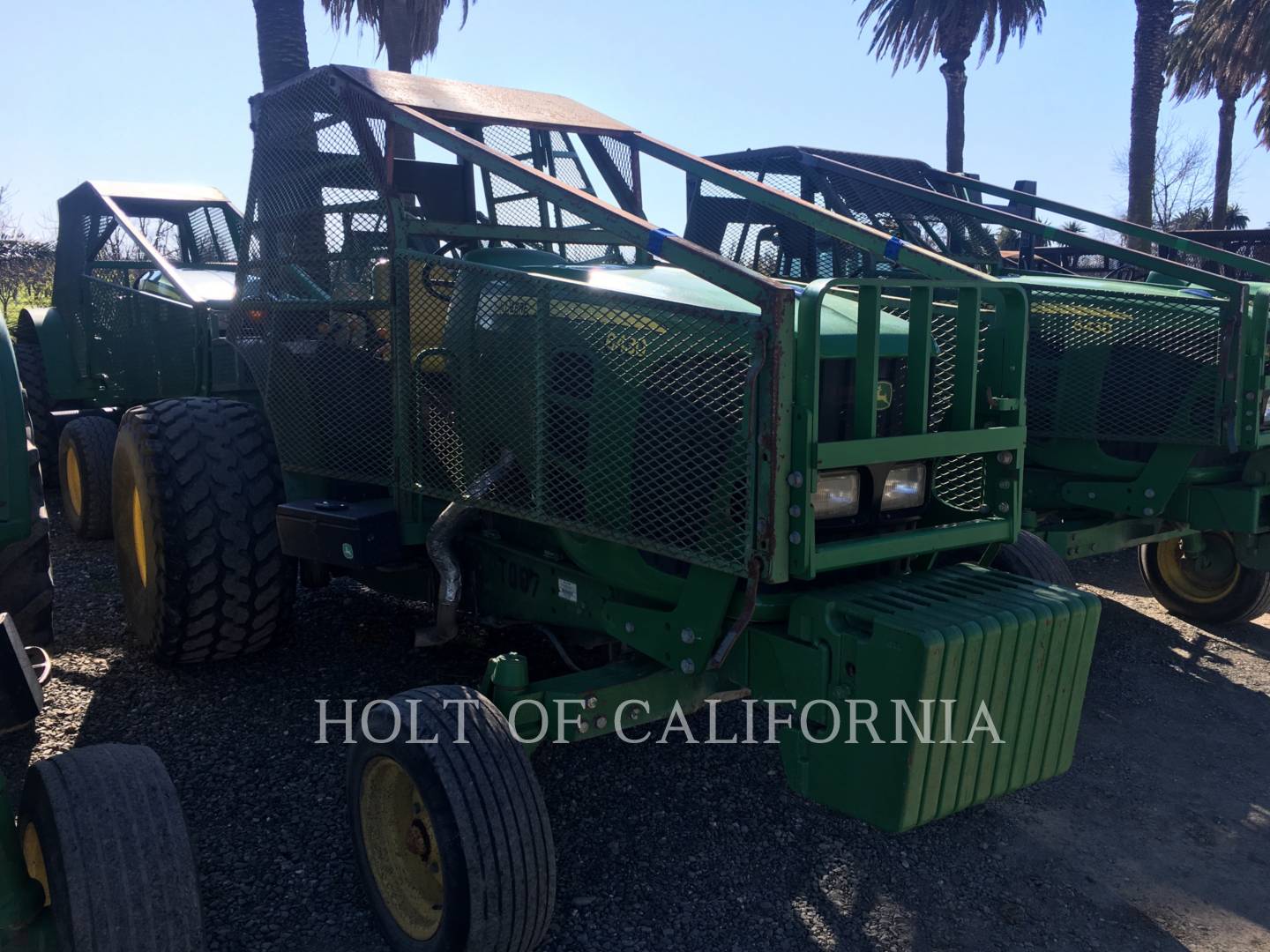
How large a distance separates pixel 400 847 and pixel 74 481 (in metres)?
5.49

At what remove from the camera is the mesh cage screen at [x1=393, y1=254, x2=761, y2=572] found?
→ 2.88 metres

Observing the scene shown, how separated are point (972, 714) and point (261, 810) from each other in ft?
7.72

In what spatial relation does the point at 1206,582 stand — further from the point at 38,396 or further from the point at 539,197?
the point at 38,396

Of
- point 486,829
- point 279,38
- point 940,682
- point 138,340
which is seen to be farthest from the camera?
point 279,38

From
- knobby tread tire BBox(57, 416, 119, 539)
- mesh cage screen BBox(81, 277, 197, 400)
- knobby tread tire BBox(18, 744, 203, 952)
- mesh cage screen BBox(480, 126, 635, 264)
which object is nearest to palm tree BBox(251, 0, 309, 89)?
mesh cage screen BBox(81, 277, 197, 400)

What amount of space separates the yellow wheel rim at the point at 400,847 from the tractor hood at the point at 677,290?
1546 mm

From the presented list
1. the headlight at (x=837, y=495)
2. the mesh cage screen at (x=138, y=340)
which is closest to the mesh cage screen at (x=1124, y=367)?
the headlight at (x=837, y=495)

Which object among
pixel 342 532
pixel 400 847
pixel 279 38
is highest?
pixel 279 38

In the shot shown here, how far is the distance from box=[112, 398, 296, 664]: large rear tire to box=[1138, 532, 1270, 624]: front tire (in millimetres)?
5014

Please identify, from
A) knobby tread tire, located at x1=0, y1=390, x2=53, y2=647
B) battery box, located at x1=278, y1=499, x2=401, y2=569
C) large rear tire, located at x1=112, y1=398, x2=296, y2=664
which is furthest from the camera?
large rear tire, located at x1=112, y1=398, x2=296, y2=664

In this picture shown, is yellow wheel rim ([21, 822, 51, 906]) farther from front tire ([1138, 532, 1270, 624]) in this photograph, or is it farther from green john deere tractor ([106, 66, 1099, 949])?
front tire ([1138, 532, 1270, 624])

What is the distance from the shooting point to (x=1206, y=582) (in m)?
6.52

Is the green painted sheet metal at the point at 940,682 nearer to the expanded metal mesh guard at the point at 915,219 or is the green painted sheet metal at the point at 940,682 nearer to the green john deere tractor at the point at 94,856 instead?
the green john deere tractor at the point at 94,856

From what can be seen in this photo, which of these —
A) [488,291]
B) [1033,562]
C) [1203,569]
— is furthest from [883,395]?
[1203,569]
